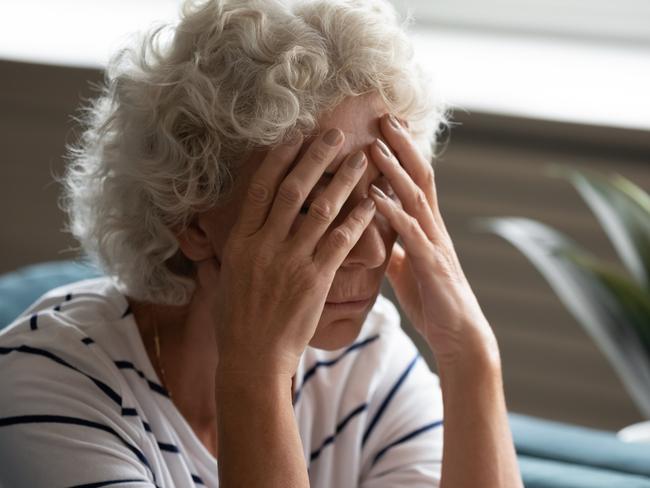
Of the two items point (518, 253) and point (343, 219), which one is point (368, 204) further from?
point (518, 253)

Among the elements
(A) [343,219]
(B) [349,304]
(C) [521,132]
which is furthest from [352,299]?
(C) [521,132]

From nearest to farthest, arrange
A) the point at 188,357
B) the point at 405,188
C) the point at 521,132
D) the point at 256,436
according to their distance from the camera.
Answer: the point at 256,436 < the point at 405,188 < the point at 188,357 < the point at 521,132

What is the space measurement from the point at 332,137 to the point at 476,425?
0.48 metres

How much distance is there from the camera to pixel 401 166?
141 cm

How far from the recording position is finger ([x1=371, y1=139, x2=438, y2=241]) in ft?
4.42

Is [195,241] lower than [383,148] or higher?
lower

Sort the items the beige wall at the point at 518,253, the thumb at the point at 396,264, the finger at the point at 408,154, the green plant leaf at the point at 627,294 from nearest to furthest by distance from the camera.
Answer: the finger at the point at 408,154, the thumb at the point at 396,264, the green plant leaf at the point at 627,294, the beige wall at the point at 518,253

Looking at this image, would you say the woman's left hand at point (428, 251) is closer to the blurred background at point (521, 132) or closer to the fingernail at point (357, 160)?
the fingernail at point (357, 160)

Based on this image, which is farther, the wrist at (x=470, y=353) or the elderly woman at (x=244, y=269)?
the wrist at (x=470, y=353)

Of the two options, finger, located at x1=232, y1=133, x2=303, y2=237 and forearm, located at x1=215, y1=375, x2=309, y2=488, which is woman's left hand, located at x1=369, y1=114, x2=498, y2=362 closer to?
finger, located at x1=232, y1=133, x2=303, y2=237

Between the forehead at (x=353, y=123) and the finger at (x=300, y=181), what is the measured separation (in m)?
0.02

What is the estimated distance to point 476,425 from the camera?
143cm

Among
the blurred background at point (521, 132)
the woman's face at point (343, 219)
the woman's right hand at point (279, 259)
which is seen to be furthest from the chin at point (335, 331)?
the blurred background at point (521, 132)

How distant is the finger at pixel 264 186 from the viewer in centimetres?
131
